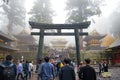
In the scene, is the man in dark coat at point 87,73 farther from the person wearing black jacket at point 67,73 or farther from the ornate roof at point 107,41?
the ornate roof at point 107,41

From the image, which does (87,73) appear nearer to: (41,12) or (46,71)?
(46,71)

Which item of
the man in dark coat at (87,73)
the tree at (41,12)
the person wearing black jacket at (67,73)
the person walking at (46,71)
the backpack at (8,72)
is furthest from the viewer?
the tree at (41,12)

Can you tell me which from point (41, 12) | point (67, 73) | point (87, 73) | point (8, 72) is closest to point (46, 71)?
point (67, 73)

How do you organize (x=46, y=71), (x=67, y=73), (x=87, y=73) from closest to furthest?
1. (x=87, y=73)
2. (x=67, y=73)
3. (x=46, y=71)

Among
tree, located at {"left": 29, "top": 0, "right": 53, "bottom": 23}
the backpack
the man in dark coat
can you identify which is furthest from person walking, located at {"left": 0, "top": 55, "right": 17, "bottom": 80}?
tree, located at {"left": 29, "top": 0, "right": 53, "bottom": 23}

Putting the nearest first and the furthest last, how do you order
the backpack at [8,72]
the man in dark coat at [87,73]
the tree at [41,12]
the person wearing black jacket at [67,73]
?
the backpack at [8,72] < the man in dark coat at [87,73] < the person wearing black jacket at [67,73] < the tree at [41,12]

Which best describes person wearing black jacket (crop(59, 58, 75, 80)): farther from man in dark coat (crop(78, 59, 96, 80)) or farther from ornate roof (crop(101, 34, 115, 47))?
ornate roof (crop(101, 34, 115, 47))

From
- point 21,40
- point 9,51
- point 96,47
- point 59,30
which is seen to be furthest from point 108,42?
point 59,30

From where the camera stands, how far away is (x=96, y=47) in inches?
1939

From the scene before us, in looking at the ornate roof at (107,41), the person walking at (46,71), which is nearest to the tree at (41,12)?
the ornate roof at (107,41)

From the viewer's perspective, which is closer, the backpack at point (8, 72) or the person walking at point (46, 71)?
the backpack at point (8, 72)

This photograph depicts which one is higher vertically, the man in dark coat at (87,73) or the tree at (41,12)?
the tree at (41,12)

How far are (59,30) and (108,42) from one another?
117 feet

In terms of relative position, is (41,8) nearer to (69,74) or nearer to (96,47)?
(96,47)
